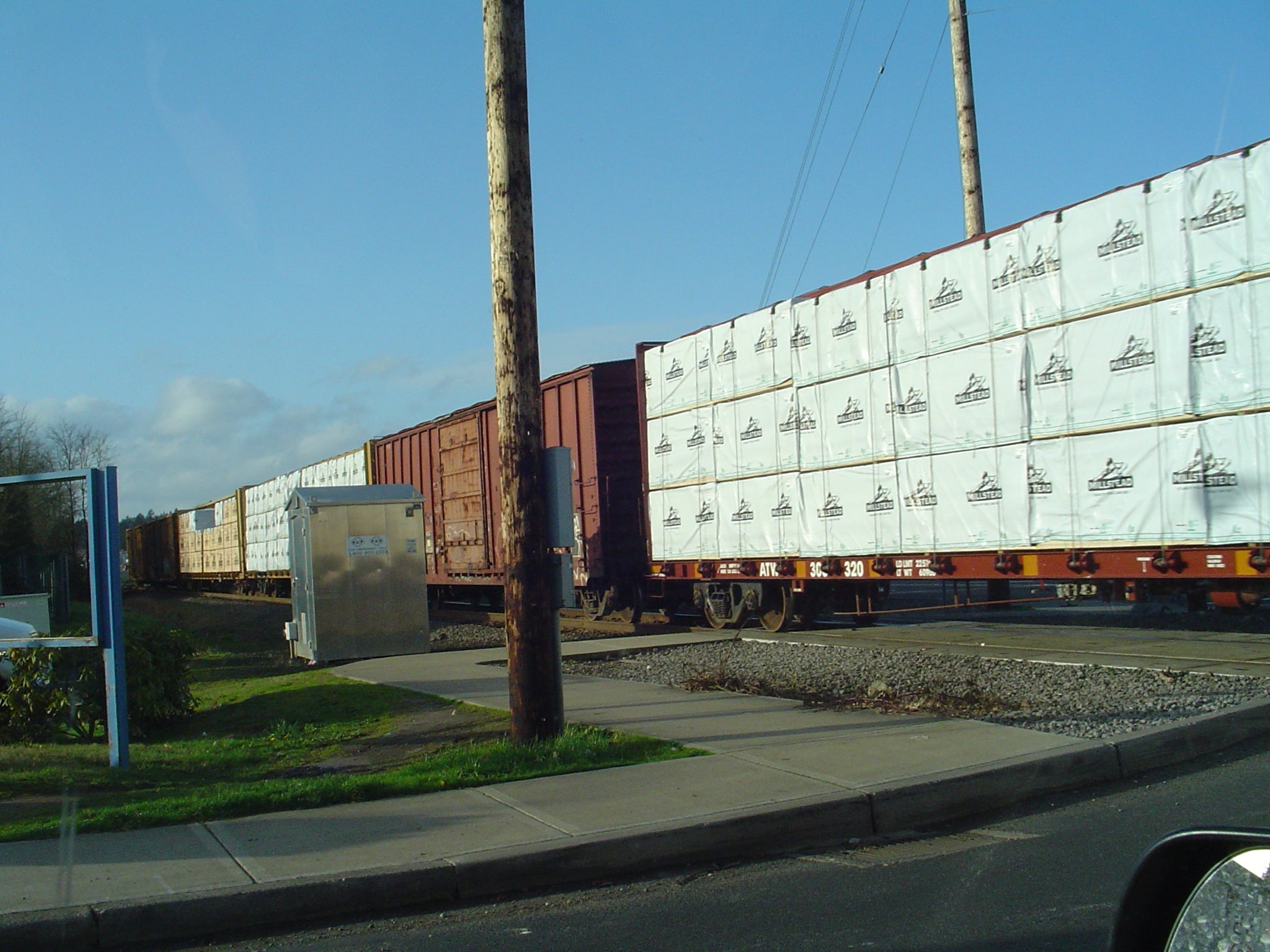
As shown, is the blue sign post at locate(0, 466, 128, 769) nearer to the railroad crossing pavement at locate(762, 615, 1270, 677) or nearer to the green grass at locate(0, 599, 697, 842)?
the green grass at locate(0, 599, 697, 842)

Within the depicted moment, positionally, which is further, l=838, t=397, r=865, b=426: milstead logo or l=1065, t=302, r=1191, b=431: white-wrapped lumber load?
l=838, t=397, r=865, b=426: milstead logo

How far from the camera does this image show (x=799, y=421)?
46.2 feet

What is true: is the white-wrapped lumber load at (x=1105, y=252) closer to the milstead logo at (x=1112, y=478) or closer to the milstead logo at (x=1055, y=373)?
the milstead logo at (x=1055, y=373)

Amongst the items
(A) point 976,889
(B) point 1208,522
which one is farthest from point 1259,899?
(B) point 1208,522

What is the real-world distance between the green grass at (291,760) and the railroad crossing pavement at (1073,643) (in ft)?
17.2

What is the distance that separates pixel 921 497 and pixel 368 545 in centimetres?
664

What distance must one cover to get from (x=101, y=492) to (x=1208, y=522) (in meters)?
8.86

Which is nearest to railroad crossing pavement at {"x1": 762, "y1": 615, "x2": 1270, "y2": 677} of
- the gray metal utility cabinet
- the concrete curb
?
the concrete curb

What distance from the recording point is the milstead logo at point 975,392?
11.5 meters

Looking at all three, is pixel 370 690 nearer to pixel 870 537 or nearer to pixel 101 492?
pixel 101 492

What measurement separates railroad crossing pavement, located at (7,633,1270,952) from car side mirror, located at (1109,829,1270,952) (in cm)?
372

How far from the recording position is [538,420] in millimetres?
7586

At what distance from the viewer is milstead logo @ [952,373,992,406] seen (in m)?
11.5

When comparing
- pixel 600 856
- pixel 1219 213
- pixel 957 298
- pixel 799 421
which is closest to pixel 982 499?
pixel 957 298
